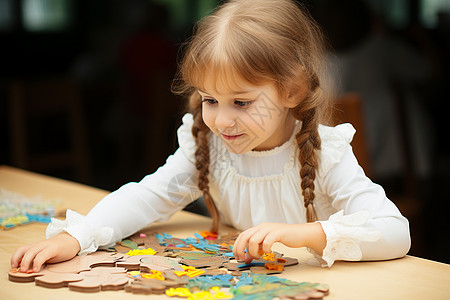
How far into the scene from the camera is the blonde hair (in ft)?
3.60

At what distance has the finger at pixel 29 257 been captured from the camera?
1.01m

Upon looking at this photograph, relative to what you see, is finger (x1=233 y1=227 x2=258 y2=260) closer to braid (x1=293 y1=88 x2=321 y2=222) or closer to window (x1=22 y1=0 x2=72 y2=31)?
braid (x1=293 y1=88 x2=321 y2=222)

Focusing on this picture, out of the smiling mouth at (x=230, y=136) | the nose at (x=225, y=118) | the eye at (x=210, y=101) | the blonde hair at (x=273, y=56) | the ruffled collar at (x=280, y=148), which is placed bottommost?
the ruffled collar at (x=280, y=148)

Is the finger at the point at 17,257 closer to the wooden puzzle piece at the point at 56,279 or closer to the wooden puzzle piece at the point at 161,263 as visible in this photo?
the wooden puzzle piece at the point at 56,279

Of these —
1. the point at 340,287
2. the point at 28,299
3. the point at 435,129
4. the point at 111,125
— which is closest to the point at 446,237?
the point at 435,129

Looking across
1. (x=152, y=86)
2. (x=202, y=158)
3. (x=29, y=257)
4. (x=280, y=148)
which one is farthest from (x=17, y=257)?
(x=152, y=86)

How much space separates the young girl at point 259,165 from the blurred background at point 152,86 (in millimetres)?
1096

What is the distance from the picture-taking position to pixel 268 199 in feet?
4.12

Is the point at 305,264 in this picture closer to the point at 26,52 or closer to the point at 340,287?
the point at 340,287

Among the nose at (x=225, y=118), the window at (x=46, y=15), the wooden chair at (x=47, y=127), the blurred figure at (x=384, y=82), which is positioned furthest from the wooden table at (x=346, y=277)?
the window at (x=46, y=15)

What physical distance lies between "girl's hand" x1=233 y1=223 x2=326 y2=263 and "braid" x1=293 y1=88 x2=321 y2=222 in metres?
0.11

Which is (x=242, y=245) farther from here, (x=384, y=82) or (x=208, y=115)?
(x=384, y=82)

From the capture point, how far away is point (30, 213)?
1.39 m

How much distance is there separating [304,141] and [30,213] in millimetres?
623
